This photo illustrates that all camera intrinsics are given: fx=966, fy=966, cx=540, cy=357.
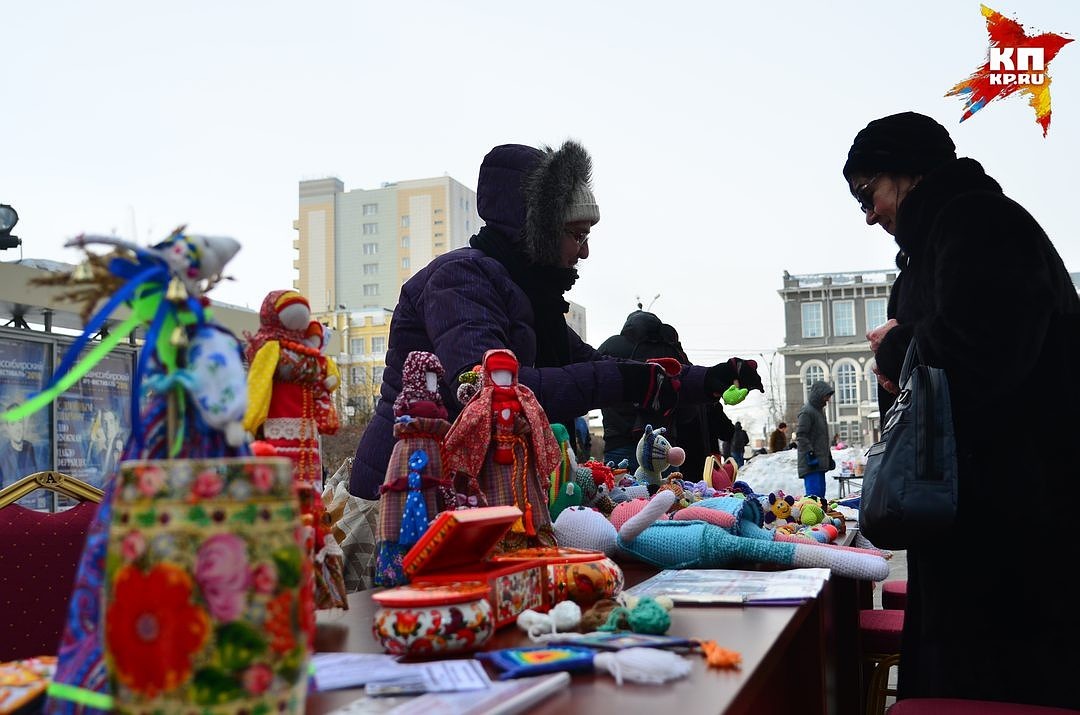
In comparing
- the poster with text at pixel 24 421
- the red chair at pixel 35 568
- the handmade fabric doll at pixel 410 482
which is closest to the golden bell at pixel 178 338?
the red chair at pixel 35 568

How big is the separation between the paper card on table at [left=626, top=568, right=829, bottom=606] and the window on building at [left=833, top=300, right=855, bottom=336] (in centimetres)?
5346

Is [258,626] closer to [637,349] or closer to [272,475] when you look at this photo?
[272,475]

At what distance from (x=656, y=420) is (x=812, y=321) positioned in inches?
2006

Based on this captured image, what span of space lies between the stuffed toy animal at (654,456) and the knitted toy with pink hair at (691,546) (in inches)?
45.8

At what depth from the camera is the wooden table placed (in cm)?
110

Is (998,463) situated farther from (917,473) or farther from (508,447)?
(508,447)

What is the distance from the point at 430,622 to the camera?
1332 millimetres

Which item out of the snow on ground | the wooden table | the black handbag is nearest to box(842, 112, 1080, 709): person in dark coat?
the black handbag

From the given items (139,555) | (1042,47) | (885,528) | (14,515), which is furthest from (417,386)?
(1042,47)

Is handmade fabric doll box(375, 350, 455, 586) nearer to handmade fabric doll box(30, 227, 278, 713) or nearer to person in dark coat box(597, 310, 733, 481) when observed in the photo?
handmade fabric doll box(30, 227, 278, 713)

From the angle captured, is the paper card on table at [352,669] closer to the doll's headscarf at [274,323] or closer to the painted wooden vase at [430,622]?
the painted wooden vase at [430,622]

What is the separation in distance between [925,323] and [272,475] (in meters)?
1.91

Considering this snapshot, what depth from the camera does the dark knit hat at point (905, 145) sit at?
267 centimetres

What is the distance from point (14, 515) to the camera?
184 centimetres
